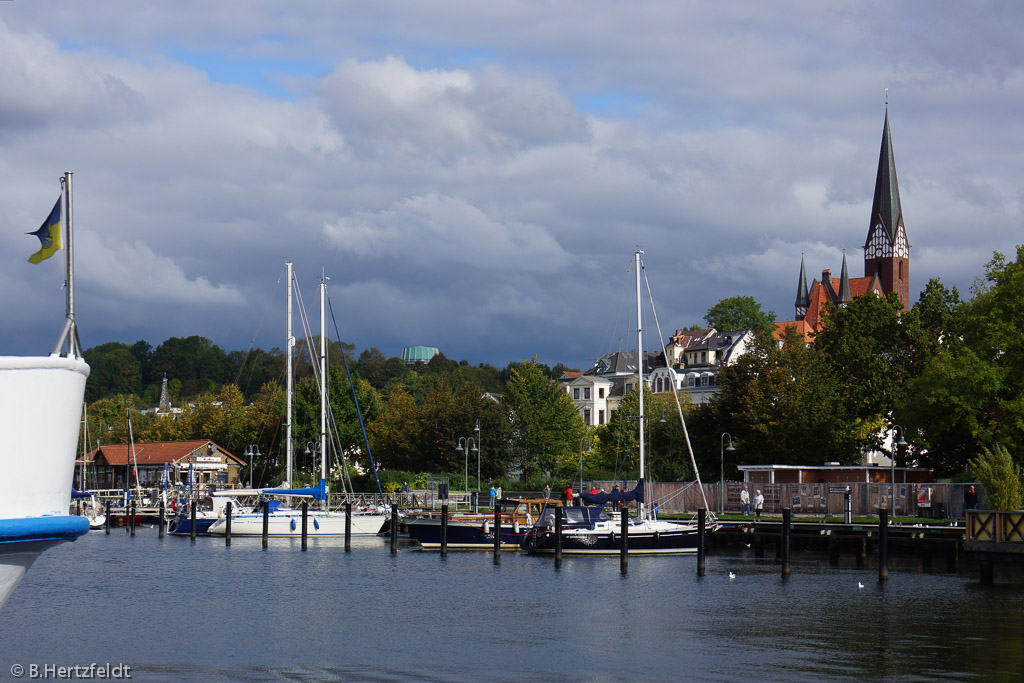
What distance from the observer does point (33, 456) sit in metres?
9.90

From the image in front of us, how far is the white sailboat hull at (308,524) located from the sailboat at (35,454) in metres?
48.4

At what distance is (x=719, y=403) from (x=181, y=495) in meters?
41.2

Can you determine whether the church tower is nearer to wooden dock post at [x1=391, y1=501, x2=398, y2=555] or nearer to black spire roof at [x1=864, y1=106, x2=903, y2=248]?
black spire roof at [x1=864, y1=106, x2=903, y2=248]

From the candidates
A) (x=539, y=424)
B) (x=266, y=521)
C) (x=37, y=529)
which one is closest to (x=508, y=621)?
(x=37, y=529)

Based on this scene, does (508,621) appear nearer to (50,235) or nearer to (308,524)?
(50,235)

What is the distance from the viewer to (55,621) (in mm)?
29844

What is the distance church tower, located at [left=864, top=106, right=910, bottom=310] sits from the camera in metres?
156

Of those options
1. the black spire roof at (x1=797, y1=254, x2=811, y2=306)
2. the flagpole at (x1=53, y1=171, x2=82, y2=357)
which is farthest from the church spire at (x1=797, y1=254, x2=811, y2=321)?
the flagpole at (x1=53, y1=171, x2=82, y2=357)

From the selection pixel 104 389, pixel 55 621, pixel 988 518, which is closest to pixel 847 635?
pixel 988 518

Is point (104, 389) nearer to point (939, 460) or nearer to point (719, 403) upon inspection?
point (719, 403)

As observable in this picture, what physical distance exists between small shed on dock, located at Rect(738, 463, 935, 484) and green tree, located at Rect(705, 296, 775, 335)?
83.6 metres

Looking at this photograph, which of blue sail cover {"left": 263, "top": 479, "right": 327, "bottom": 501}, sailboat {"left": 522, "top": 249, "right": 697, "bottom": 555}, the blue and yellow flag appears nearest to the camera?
the blue and yellow flag

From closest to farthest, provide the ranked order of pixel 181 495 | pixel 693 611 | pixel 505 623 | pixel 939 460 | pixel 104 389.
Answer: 1. pixel 505 623
2. pixel 693 611
3. pixel 939 460
4. pixel 181 495
5. pixel 104 389

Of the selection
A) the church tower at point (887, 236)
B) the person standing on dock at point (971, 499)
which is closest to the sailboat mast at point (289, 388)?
the person standing on dock at point (971, 499)
